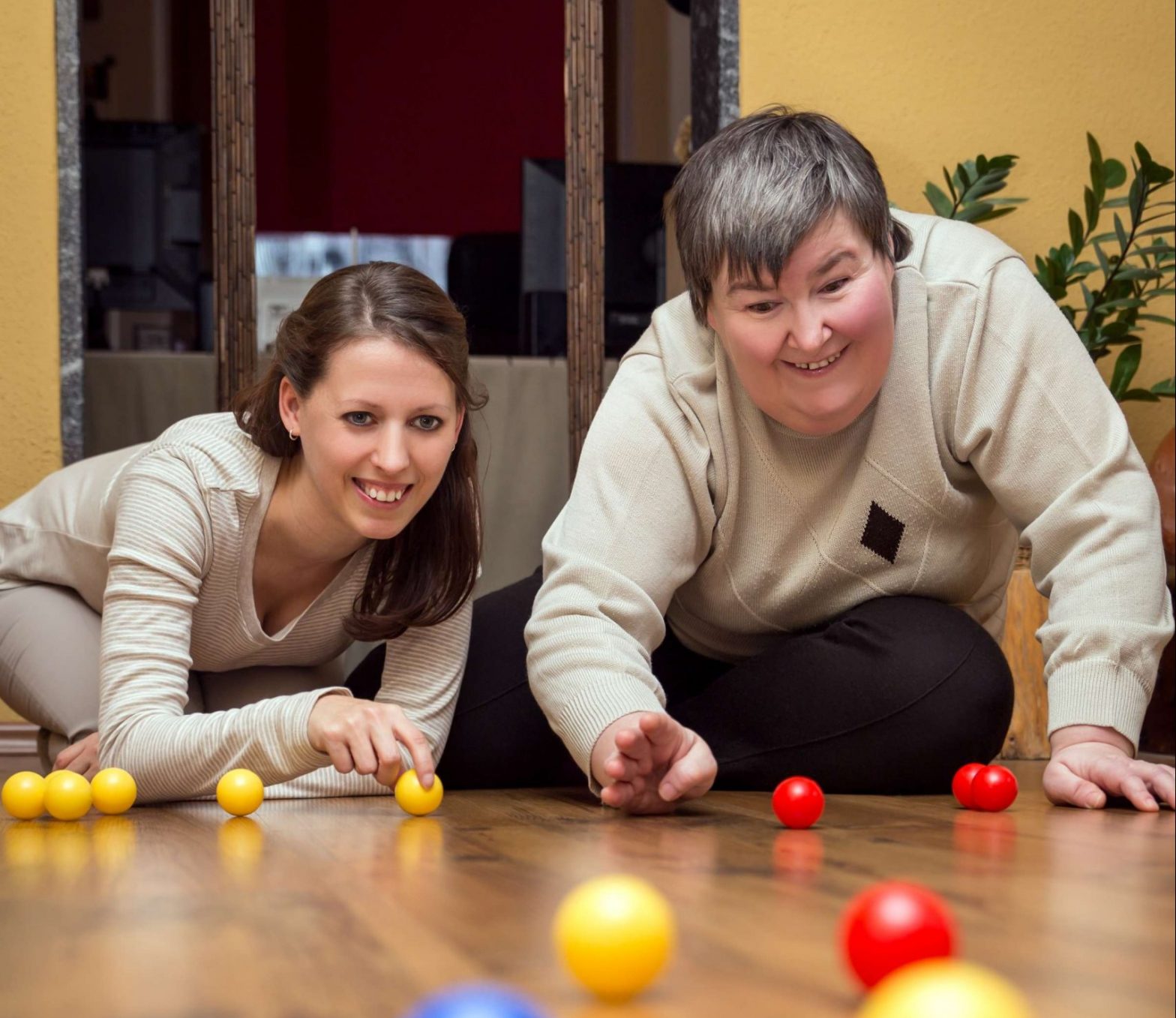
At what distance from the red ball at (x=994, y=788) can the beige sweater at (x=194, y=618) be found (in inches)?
27.3

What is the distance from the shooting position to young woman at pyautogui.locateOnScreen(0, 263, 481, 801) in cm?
167

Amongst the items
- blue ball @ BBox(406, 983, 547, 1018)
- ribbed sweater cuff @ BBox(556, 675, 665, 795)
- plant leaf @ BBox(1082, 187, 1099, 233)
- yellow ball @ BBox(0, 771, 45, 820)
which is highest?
plant leaf @ BBox(1082, 187, 1099, 233)

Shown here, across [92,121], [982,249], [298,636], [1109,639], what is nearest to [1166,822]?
[1109,639]

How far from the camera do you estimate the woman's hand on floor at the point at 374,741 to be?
1516 millimetres

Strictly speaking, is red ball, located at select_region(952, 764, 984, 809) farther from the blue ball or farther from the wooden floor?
the blue ball

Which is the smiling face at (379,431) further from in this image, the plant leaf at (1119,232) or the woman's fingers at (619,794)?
the plant leaf at (1119,232)

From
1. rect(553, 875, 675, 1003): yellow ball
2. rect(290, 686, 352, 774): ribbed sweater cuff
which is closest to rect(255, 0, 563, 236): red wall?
rect(290, 686, 352, 774): ribbed sweater cuff

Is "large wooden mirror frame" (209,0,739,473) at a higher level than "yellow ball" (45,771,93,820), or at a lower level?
higher

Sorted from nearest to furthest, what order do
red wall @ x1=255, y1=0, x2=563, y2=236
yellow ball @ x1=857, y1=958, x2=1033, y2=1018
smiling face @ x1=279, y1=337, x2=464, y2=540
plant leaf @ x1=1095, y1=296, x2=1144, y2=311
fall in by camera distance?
yellow ball @ x1=857, y1=958, x2=1033, y2=1018
smiling face @ x1=279, y1=337, x2=464, y2=540
plant leaf @ x1=1095, y1=296, x2=1144, y2=311
red wall @ x1=255, y1=0, x2=563, y2=236

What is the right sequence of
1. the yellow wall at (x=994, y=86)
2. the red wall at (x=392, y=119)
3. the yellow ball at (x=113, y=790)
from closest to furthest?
the yellow ball at (x=113, y=790) < the yellow wall at (x=994, y=86) < the red wall at (x=392, y=119)

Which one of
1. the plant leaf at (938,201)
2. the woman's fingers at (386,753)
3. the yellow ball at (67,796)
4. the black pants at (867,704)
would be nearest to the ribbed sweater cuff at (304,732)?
the woman's fingers at (386,753)

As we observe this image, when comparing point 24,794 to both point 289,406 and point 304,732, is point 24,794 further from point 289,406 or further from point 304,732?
point 289,406

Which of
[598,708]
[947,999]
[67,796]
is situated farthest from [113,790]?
[947,999]

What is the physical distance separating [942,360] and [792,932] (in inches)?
38.7
